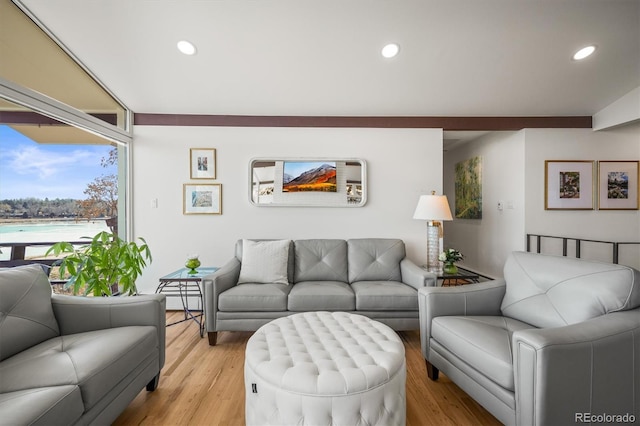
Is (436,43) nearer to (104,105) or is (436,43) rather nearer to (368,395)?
(368,395)

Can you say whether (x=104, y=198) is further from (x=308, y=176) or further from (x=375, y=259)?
(x=375, y=259)

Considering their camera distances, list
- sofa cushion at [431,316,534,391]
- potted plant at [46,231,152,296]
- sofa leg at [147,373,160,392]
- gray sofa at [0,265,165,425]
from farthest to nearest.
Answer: potted plant at [46,231,152,296] < sofa leg at [147,373,160,392] < sofa cushion at [431,316,534,391] < gray sofa at [0,265,165,425]

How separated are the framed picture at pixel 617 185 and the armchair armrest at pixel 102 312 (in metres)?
5.09

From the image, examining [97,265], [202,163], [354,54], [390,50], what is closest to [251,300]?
[97,265]

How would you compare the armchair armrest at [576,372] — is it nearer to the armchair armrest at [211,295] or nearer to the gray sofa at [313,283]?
the gray sofa at [313,283]

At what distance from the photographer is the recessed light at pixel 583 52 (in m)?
2.45

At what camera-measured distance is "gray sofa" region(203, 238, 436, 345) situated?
7.66 feet

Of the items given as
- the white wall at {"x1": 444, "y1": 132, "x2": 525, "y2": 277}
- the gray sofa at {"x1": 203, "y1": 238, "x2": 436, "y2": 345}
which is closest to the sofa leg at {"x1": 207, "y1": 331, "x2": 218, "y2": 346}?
the gray sofa at {"x1": 203, "y1": 238, "x2": 436, "y2": 345}

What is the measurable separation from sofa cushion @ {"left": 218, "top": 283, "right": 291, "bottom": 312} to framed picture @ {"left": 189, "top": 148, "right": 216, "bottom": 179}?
156cm

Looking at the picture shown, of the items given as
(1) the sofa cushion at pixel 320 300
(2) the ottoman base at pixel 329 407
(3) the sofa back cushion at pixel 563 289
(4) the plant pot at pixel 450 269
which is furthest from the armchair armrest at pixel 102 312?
(4) the plant pot at pixel 450 269

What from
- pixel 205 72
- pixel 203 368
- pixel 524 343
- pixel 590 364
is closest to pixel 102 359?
pixel 203 368

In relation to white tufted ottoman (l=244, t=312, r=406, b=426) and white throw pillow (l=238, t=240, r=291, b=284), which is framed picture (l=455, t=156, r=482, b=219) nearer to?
white throw pillow (l=238, t=240, r=291, b=284)

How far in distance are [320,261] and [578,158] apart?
3617 mm

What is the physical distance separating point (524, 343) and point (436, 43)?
7.81 ft
